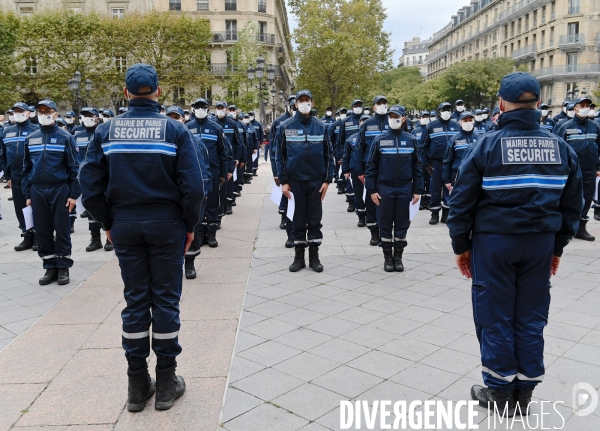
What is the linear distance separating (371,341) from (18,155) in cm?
773

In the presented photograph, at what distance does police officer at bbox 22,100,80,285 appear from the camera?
285 inches

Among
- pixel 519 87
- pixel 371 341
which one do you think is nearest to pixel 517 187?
pixel 519 87

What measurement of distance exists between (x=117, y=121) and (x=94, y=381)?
2056mm

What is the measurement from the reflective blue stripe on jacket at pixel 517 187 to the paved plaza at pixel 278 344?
129 centimetres

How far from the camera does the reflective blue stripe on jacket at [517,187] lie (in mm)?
3572

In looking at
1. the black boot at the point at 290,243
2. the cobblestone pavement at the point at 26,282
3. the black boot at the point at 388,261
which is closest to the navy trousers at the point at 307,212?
the black boot at the point at 388,261

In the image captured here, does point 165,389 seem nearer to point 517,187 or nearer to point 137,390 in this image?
point 137,390

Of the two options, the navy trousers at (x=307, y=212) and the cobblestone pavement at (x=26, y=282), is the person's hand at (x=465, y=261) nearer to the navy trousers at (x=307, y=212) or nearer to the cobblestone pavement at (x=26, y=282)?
the navy trousers at (x=307, y=212)

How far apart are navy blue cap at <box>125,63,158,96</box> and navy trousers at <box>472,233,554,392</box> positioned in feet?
8.22

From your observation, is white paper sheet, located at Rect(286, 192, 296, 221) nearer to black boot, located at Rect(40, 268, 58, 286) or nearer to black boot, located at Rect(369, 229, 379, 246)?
black boot, located at Rect(369, 229, 379, 246)

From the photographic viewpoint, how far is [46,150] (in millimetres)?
7270

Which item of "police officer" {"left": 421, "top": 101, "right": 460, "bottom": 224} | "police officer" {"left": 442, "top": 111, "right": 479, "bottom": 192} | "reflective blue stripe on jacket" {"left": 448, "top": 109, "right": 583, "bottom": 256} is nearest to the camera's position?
"reflective blue stripe on jacket" {"left": 448, "top": 109, "right": 583, "bottom": 256}

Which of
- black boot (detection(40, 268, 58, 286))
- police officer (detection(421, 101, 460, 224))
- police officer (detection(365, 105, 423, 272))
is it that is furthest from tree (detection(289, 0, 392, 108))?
black boot (detection(40, 268, 58, 286))

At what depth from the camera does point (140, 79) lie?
3.86 m
